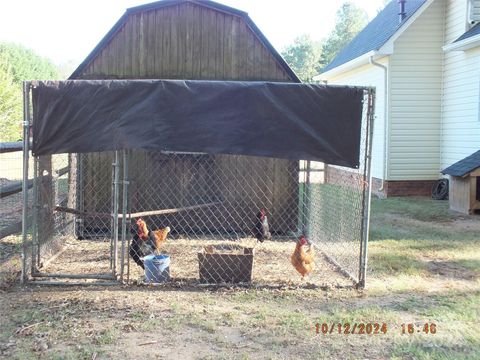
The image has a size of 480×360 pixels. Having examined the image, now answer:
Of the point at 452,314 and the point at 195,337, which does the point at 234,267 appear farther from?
the point at 452,314

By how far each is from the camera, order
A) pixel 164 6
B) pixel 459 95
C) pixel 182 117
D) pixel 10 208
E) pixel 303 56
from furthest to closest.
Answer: pixel 303 56 → pixel 459 95 → pixel 10 208 → pixel 164 6 → pixel 182 117

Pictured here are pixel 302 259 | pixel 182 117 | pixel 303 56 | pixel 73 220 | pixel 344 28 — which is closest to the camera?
pixel 182 117

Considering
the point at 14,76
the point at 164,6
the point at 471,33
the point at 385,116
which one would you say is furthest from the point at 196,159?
the point at 14,76

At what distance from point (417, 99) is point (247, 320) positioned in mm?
11516

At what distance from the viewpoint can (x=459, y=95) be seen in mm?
13234

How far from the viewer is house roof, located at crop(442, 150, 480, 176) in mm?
10930

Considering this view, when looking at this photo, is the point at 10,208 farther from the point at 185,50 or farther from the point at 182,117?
the point at 182,117

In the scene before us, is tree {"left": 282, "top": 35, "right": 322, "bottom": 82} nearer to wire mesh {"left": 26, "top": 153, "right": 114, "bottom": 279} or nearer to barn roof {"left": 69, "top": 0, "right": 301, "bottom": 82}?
barn roof {"left": 69, "top": 0, "right": 301, "bottom": 82}

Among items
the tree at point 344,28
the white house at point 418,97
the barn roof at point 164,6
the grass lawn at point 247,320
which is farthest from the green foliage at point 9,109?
the tree at point 344,28

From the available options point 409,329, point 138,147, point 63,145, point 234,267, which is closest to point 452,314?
point 409,329

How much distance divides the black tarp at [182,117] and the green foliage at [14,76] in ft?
13.5

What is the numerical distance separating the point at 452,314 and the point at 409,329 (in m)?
0.68

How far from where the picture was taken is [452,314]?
480 centimetres

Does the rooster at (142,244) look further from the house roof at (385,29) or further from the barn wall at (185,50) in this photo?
the house roof at (385,29)
